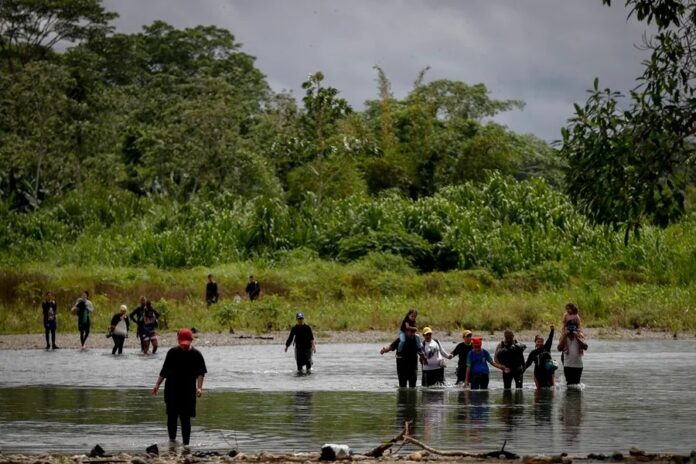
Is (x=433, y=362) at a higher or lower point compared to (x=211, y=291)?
lower

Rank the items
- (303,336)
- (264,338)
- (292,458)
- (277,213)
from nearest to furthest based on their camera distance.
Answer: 1. (292,458)
2. (303,336)
3. (264,338)
4. (277,213)

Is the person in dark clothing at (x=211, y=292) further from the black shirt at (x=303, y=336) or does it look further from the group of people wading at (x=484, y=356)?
the group of people wading at (x=484, y=356)

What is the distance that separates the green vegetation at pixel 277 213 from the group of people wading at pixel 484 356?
2102 centimetres

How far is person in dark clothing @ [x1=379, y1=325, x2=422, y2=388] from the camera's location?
2592cm

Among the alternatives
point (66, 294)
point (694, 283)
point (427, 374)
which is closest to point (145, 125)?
point (66, 294)

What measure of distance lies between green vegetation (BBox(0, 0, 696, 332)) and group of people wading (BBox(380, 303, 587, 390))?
21.0 m

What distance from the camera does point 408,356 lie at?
2664 cm

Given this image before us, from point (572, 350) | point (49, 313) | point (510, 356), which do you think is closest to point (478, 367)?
point (510, 356)

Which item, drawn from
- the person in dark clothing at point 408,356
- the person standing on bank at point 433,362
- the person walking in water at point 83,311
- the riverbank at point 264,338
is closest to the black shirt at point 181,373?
the person in dark clothing at point 408,356

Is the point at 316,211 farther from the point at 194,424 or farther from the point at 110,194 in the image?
the point at 194,424

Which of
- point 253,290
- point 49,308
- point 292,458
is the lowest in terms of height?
point 292,458

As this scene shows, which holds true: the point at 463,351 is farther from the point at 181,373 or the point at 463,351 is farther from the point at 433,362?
the point at 181,373

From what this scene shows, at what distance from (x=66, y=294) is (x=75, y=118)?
88.4ft

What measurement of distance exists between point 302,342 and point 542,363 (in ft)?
22.6
